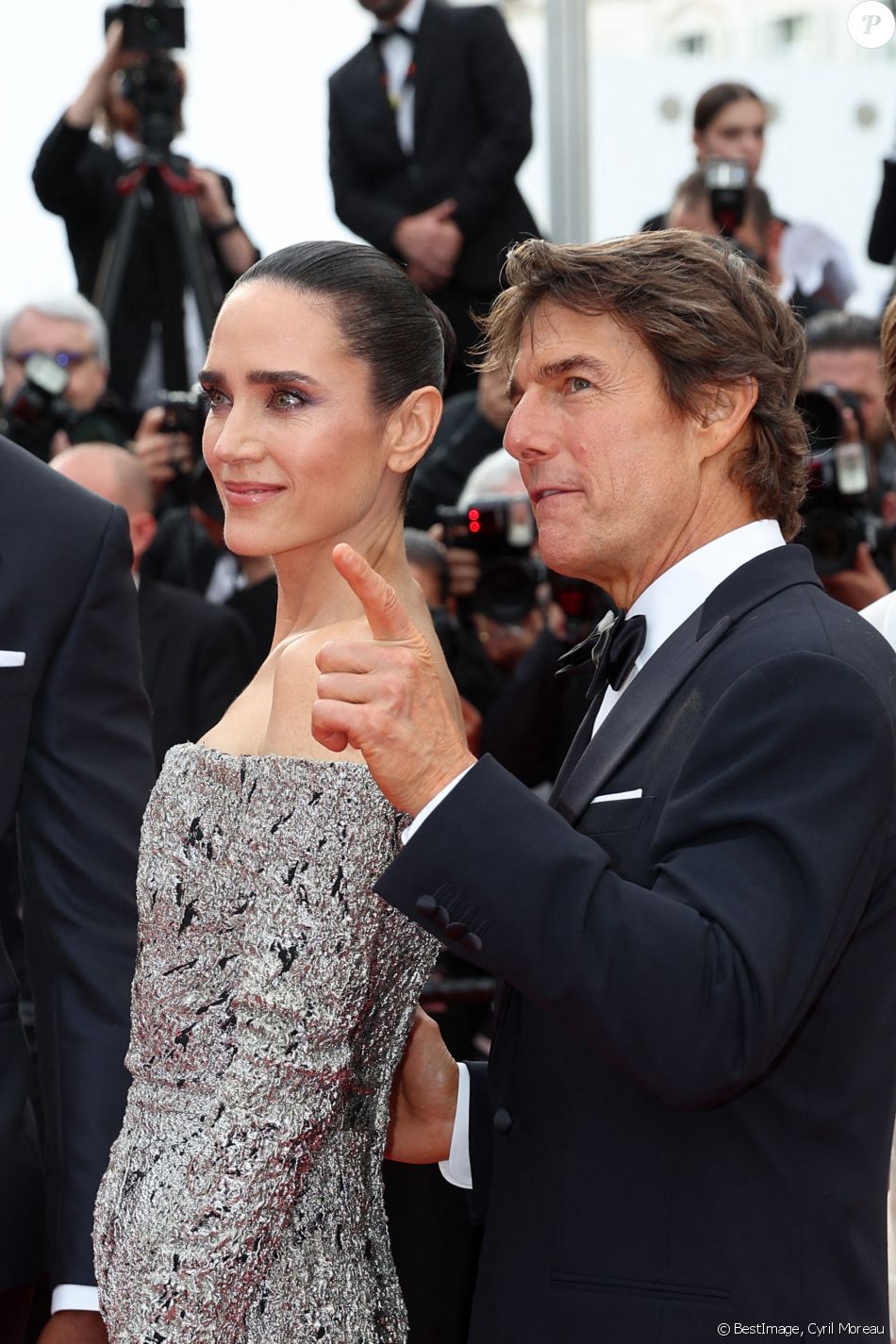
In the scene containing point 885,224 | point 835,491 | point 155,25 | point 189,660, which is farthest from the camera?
point 155,25

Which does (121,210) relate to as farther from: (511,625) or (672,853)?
(672,853)

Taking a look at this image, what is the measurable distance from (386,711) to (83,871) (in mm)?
585

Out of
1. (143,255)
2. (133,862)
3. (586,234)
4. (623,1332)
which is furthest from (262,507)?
(586,234)

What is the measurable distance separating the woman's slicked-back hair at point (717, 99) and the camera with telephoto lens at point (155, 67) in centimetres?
127

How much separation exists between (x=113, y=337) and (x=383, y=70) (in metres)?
0.97

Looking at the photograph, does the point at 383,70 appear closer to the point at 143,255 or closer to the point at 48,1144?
the point at 143,255

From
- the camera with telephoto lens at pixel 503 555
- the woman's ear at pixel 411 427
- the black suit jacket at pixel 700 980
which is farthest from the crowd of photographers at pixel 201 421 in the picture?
the black suit jacket at pixel 700 980

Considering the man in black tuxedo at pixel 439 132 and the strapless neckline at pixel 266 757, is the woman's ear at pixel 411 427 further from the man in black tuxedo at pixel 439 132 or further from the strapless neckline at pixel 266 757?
the man in black tuxedo at pixel 439 132

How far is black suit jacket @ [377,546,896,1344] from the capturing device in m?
1.15

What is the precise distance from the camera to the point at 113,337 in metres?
4.57

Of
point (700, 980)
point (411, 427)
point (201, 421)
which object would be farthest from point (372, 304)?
point (201, 421)

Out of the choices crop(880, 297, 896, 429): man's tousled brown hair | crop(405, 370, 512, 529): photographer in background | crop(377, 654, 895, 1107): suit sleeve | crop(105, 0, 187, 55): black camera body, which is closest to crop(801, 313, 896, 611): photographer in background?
crop(880, 297, 896, 429): man's tousled brown hair

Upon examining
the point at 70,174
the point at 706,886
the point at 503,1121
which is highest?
the point at 70,174

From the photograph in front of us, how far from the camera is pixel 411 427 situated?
5.25ft
